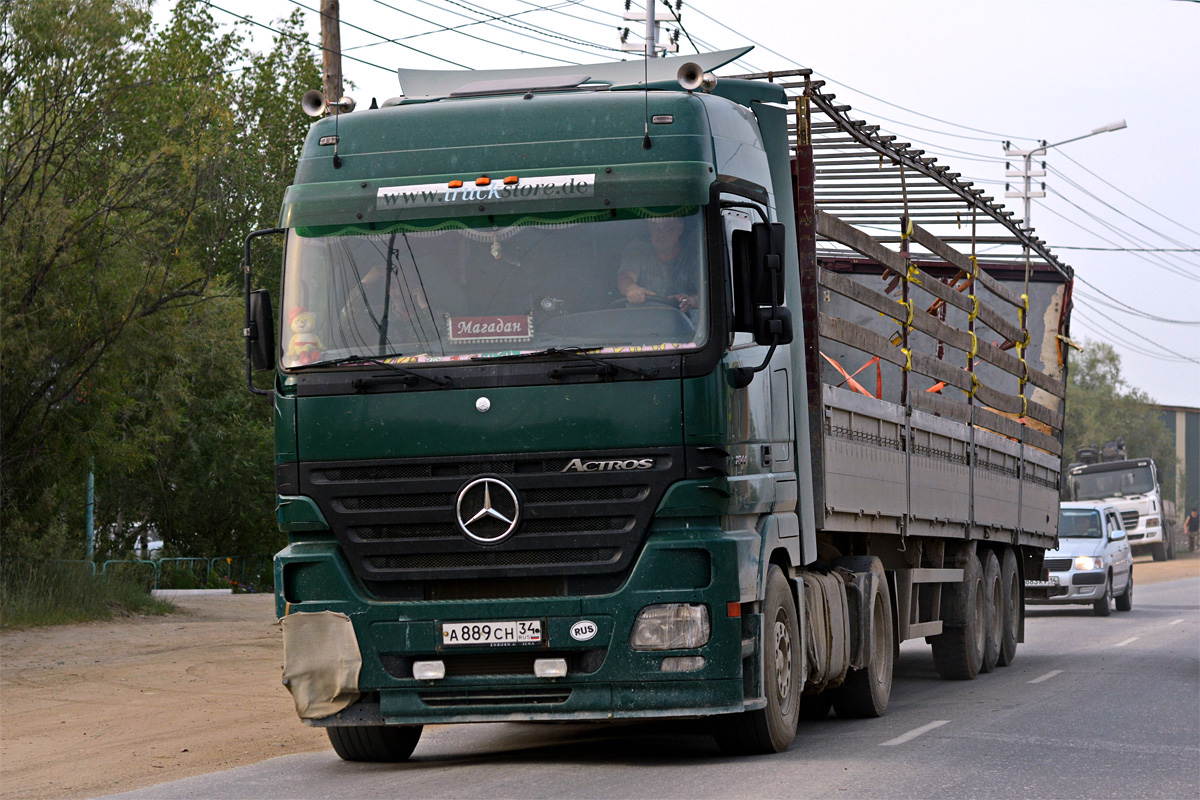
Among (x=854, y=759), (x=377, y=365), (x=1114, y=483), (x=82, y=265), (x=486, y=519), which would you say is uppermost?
(x=82, y=265)

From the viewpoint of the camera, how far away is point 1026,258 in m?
17.4

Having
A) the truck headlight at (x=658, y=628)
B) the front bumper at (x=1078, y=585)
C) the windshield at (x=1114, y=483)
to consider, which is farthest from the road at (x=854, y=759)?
the windshield at (x=1114, y=483)

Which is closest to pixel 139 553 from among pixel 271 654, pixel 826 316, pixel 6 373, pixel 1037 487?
pixel 6 373

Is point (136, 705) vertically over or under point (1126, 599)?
over

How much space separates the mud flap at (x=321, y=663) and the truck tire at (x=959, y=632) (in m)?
7.70

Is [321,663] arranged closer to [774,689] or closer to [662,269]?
[774,689]

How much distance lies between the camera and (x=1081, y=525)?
92.8 ft

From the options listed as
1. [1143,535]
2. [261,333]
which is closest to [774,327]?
[261,333]

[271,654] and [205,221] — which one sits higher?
[205,221]

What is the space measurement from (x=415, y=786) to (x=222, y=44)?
40664 millimetres

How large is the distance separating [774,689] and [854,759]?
2.04 feet

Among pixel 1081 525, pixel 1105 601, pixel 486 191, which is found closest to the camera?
pixel 486 191

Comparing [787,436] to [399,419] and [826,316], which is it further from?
[399,419]

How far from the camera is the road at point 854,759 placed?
26.1ft
